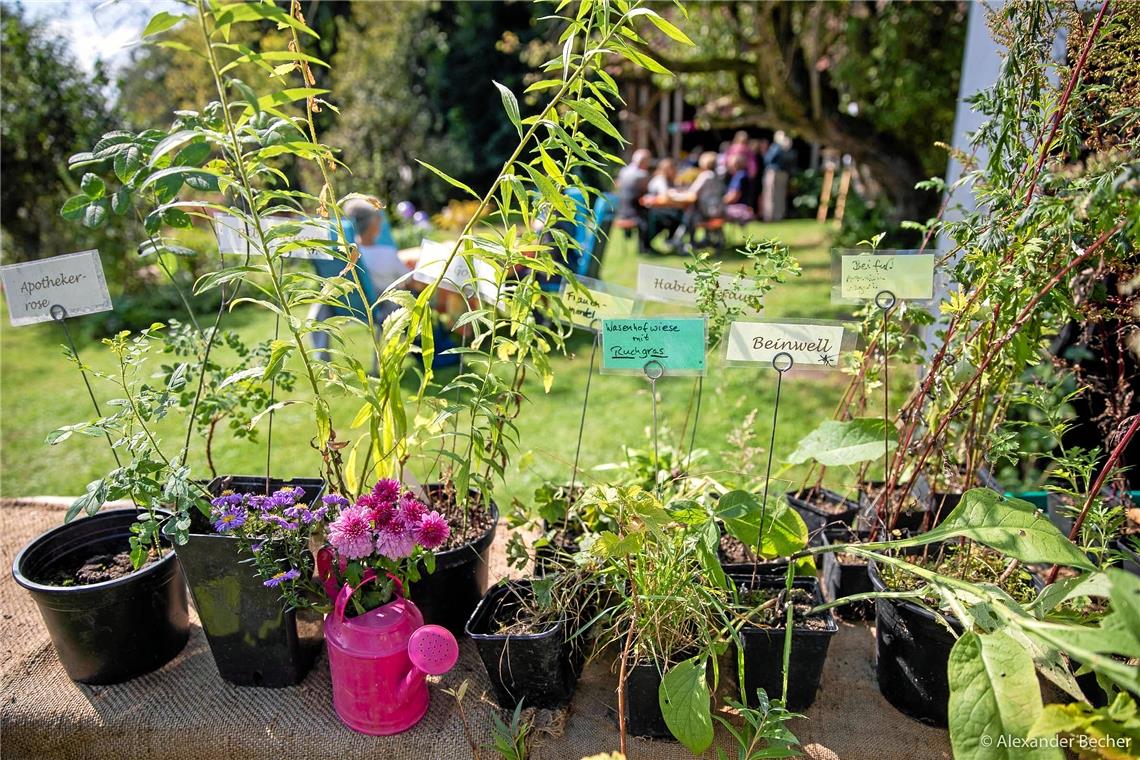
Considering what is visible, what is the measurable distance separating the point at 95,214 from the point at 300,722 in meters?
1.05

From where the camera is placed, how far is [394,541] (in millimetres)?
1288

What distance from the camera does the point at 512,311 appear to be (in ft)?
4.94

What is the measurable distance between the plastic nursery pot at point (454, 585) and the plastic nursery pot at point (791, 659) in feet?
1.97

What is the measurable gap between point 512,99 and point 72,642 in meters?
1.42

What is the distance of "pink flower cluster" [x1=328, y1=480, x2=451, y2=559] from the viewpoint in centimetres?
129

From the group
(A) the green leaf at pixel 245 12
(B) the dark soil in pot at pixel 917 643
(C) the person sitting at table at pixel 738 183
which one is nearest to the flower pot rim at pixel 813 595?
(B) the dark soil in pot at pixel 917 643

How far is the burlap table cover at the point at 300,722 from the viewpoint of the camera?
1.39 m

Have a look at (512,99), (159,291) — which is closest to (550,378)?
(512,99)

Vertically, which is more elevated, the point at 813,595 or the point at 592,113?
the point at 592,113

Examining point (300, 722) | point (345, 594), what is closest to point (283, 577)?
point (345, 594)

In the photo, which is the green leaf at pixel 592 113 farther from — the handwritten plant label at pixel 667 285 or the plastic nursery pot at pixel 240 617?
the plastic nursery pot at pixel 240 617

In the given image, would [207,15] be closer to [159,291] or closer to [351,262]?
[351,262]

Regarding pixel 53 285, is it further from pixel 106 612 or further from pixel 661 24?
pixel 661 24

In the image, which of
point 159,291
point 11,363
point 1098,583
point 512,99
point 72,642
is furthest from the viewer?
point 159,291
